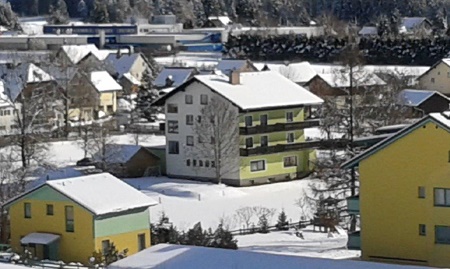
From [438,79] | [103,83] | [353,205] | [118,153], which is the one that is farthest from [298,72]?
[353,205]

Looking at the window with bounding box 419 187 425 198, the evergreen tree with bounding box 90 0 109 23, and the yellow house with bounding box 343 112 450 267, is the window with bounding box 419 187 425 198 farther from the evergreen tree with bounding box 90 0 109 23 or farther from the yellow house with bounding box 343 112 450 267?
the evergreen tree with bounding box 90 0 109 23

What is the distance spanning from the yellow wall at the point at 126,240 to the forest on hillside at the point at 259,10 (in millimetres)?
57589

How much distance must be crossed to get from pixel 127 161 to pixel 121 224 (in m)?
10.0

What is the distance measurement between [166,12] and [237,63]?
5101cm

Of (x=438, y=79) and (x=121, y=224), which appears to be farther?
(x=438, y=79)

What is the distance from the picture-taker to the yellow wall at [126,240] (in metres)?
17.5

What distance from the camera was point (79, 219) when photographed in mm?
17547

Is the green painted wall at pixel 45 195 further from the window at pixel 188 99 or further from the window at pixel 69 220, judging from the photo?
the window at pixel 188 99

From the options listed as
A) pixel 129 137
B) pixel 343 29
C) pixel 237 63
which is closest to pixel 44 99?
pixel 129 137

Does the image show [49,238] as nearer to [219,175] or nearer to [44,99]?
[219,175]

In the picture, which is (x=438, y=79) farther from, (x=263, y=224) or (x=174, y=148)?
(x=263, y=224)

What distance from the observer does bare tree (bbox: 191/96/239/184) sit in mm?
27484

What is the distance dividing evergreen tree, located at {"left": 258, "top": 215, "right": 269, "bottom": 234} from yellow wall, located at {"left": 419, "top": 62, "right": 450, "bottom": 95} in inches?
758

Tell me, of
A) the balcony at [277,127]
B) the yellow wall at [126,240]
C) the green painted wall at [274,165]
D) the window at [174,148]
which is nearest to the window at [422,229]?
the yellow wall at [126,240]
